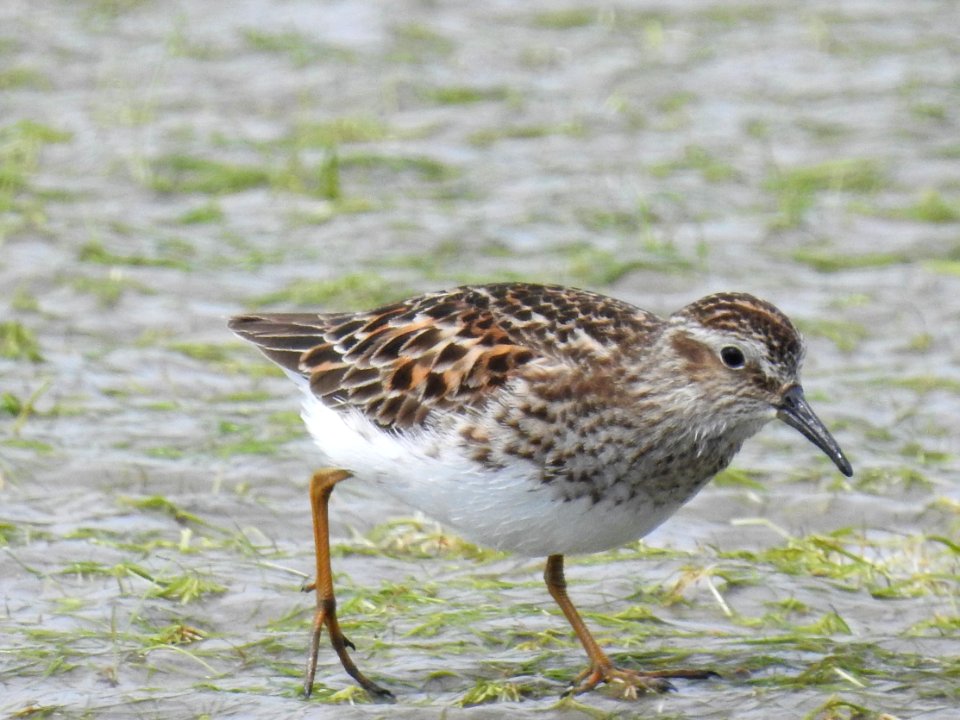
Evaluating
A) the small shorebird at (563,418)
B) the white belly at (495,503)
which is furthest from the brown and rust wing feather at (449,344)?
the white belly at (495,503)

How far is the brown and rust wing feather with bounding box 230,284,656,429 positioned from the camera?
24.9 ft

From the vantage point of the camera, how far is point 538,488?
7.25 meters

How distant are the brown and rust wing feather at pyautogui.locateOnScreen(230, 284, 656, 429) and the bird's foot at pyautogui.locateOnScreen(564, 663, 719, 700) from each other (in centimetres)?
121

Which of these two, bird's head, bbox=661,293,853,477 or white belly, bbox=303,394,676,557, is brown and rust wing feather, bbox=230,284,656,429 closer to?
white belly, bbox=303,394,676,557

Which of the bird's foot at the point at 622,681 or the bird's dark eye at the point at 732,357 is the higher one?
the bird's dark eye at the point at 732,357

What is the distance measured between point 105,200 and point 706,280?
444 centimetres

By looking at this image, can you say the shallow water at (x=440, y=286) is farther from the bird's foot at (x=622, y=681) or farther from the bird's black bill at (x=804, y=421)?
the bird's black bill at (x=804, y=421)

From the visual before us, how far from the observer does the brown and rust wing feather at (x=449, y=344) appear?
7.59 meters

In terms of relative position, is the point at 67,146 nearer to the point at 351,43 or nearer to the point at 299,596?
the point at 351,43

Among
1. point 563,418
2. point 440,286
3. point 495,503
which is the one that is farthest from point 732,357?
point 440,286

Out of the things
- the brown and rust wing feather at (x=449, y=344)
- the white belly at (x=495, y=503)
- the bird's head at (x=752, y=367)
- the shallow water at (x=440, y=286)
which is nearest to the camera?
the white belly at (x=495, y=503)

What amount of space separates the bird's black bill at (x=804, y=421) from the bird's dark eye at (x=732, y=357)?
21cm

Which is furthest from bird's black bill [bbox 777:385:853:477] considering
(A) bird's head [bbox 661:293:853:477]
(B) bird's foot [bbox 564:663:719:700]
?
(B) bird's foot [bbox 564:663:719:700]

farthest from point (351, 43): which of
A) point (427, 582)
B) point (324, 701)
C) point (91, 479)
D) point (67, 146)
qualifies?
point (324, 701)
